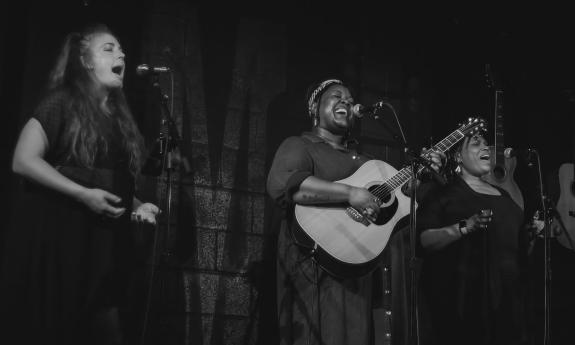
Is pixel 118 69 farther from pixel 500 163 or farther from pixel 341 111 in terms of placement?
pixel 500 163

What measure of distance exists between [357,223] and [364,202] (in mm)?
182

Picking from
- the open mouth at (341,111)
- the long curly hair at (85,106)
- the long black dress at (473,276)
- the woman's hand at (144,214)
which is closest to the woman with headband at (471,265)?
the long black dress at (473,276)

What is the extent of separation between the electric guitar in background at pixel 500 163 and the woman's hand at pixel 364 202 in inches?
58.3

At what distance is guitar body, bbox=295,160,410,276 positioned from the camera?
478cm

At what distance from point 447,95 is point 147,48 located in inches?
112

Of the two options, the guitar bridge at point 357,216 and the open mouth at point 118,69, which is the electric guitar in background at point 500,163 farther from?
the open mouth at point 118,69

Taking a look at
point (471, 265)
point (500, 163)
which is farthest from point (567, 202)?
point (471, 265)

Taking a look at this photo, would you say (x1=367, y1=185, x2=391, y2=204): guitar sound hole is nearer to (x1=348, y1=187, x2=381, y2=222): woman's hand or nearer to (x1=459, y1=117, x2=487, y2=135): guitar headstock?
(x1=348, y1=187, x2=381, y2=222): woman's hand

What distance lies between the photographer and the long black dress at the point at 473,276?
543cm

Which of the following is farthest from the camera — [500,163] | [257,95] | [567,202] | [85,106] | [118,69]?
[567,202]

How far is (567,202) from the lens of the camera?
21.2ft

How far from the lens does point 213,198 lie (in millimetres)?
5621

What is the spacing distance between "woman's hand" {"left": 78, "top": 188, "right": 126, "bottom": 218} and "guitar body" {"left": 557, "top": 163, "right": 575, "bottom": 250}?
3919 millimetres

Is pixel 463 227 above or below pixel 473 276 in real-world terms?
above
